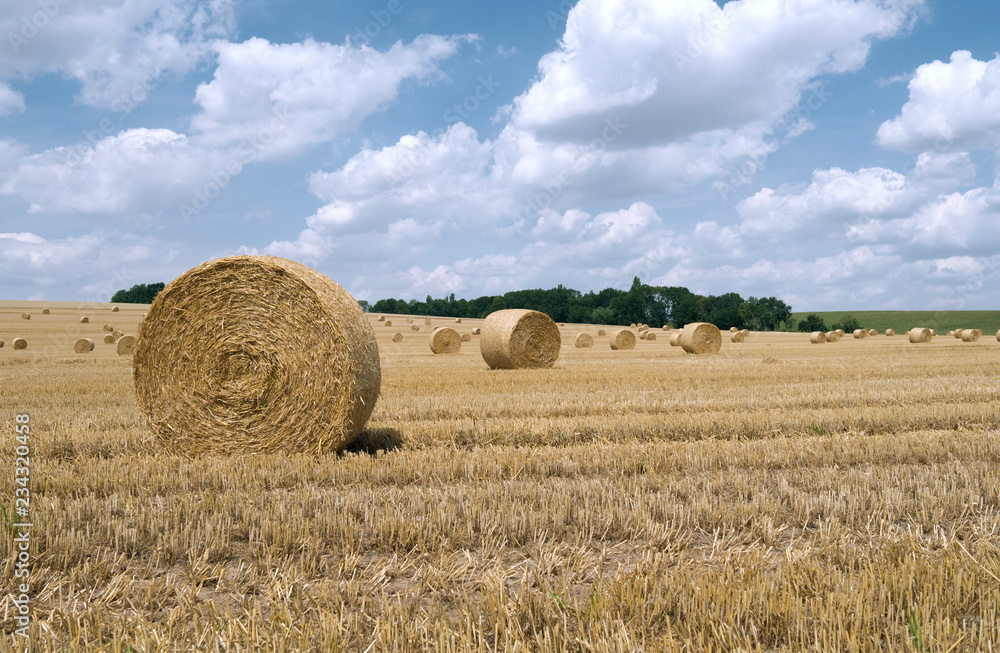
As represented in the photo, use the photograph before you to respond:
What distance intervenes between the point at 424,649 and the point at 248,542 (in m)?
1.89

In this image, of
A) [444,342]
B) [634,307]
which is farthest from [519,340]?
[634,307]

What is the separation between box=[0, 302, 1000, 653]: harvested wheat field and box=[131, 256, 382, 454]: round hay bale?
390 millimetres

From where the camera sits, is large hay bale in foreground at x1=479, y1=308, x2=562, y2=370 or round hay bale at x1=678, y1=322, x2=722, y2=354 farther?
round hay bale at x1=678, y1=322, x2=722, y2=354

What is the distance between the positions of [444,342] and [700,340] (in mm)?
9737

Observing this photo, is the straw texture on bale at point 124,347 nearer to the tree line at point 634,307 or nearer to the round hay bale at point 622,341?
the round hay bale at point 622,341

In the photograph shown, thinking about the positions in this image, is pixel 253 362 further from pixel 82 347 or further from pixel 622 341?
pixel 82 347

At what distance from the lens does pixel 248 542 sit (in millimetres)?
3963

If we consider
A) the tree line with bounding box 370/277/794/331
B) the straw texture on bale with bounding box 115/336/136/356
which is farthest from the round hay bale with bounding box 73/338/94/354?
the tree line with bounding box 370/277/794/331

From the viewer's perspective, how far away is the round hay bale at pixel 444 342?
25156mm

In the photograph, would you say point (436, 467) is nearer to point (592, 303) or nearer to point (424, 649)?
point (424, 649)

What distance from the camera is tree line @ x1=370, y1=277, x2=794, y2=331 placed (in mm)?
77562

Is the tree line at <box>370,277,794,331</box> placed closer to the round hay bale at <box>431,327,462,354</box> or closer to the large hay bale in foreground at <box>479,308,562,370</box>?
the round hay bale at <box>431,327,462,354</box>

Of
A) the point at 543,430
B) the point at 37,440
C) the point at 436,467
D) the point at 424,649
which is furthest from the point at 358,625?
the point at 37,440

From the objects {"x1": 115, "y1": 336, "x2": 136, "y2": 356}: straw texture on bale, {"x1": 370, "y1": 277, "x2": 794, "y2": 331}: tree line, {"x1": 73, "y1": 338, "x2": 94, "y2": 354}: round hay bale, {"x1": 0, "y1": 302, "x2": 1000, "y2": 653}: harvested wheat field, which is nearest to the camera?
{"x1": 0, "y1": 302, "x2": 1000, "y2": 653}: harvested wheat field
